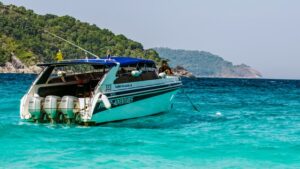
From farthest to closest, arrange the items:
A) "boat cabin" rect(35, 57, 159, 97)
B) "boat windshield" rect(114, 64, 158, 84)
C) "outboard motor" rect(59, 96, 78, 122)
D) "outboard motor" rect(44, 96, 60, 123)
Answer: "boat windshield" rect(114, 64, 158, 84), "boat cabin" rect(35, 57, 159, 97), "outboard motor" rect(44, 96, 60, 123), "outboard motor" rect(59, 96, 78, 122)

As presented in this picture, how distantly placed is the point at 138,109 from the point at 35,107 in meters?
4.39

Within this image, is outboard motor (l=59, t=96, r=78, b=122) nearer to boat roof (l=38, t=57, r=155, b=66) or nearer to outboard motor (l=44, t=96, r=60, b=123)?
outboard motor (l=44, t=96, r=60, b=123)

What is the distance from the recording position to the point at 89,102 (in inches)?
730

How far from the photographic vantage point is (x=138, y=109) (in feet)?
69.9

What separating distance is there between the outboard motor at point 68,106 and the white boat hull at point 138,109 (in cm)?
86

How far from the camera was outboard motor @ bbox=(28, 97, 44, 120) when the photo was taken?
62.4 feet

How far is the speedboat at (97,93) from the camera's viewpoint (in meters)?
18.7

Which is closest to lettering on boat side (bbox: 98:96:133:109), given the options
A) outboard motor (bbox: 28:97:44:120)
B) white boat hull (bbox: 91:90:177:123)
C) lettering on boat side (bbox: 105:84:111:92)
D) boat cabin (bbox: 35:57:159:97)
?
white boat hull (bbox: 91:90:177:123)

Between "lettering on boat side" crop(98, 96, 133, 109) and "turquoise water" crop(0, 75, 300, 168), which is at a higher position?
"lettering on boat side" crop(98, 96, 133, 109)

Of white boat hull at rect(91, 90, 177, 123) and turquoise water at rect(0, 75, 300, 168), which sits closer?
turquoise water at rect(0, 75, 300, 168)

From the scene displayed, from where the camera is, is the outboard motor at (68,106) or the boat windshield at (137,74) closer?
the outboard motor at (68,106)

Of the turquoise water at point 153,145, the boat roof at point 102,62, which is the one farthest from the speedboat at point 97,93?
the turquoise water at point 153,145

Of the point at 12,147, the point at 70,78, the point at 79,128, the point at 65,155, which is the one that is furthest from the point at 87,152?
the point at 70,78

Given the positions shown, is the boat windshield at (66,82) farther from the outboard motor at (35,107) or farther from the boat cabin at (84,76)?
the outboard motor at (35,107)
